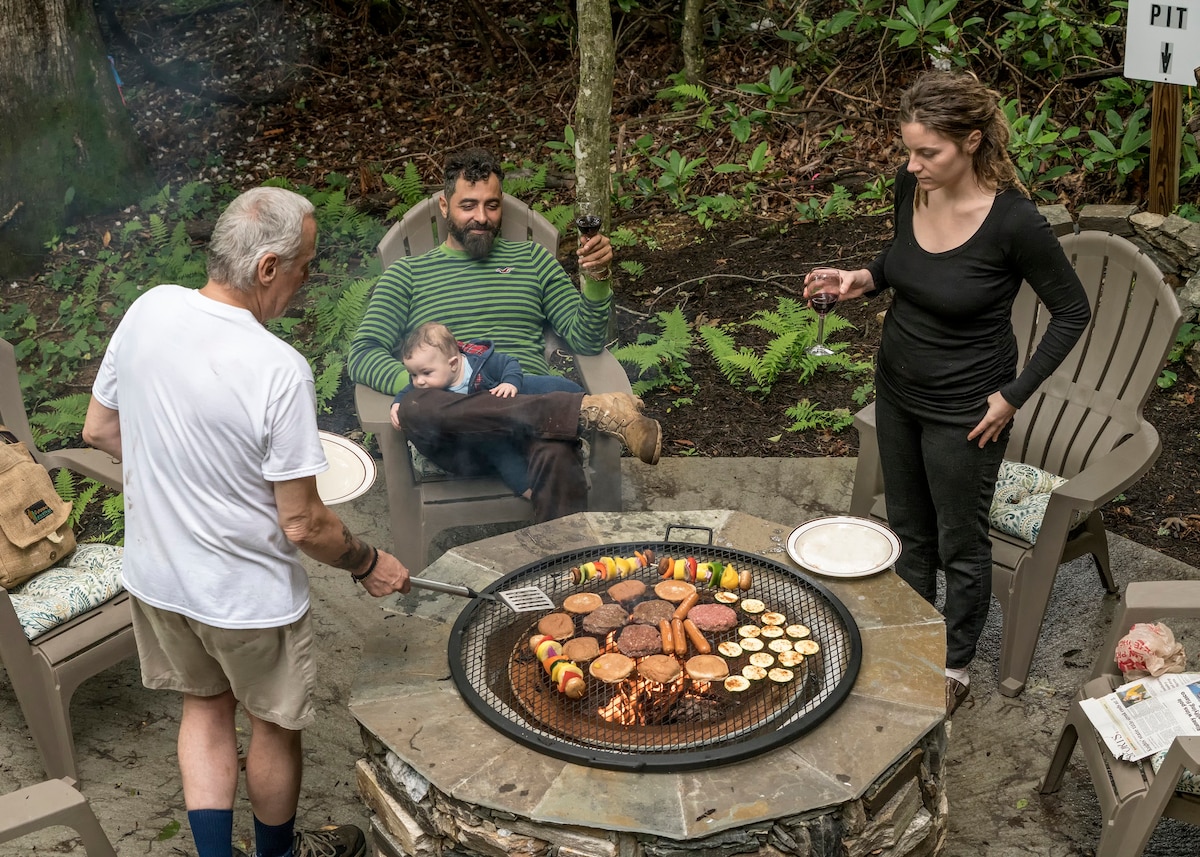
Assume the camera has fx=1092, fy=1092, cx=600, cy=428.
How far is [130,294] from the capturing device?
6344 millimetres

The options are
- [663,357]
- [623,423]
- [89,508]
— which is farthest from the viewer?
[663,357]

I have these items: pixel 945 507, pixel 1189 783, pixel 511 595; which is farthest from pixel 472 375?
pixel 1189 783

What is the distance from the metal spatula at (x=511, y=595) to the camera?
2.83m

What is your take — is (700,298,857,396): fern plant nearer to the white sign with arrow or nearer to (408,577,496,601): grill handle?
the white sign with arrow

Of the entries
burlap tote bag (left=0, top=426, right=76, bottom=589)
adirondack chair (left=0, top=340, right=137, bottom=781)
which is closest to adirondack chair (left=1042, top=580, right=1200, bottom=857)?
adirondack chair (left=0, top=340, right=137, bottom=781)

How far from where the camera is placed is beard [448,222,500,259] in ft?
13.3

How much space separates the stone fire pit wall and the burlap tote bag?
3.89 feet

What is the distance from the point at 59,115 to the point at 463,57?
3.66 meters

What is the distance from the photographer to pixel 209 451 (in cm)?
233

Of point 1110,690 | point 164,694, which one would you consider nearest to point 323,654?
point 164,694

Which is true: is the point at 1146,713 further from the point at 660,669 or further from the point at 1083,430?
the point at 1083,430

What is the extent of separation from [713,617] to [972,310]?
1.10 metres

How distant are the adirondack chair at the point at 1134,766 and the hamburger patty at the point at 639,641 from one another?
115 centimetres

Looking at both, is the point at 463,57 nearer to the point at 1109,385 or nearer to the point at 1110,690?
the point at 1109,385
